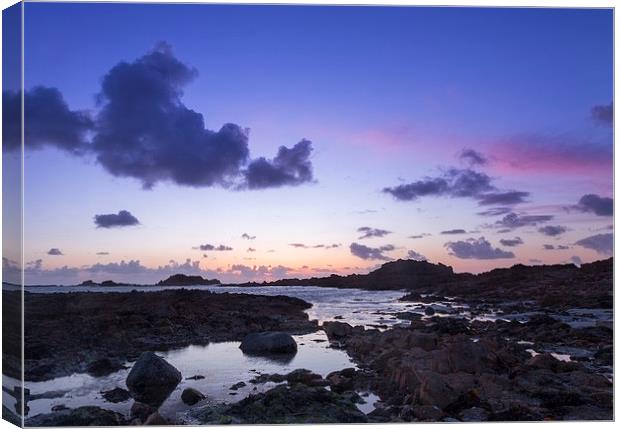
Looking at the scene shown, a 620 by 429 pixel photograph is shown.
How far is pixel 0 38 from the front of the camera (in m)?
6.81

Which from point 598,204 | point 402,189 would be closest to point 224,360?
point 402,189

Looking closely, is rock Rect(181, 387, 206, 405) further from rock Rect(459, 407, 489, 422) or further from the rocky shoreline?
rock Rect(459, 407, 489, 422)

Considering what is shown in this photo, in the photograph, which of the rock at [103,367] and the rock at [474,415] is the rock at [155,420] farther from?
the rock at [474,415]

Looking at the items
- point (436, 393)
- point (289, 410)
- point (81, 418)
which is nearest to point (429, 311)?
point (436, 393)

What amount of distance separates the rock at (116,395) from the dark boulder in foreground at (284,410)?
1009 millimetres

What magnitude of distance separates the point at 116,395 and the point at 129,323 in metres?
3.34

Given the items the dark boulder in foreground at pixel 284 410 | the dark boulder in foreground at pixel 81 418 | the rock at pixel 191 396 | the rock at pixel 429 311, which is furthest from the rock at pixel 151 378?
the rock at pixel 429 311

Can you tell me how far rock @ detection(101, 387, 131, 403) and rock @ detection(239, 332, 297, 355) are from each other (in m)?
2.67

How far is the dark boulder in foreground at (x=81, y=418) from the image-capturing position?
22.3 ft

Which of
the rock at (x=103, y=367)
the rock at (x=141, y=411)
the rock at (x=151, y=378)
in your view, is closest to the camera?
the rock at (x=141, y=411)

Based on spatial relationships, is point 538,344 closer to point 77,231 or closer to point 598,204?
point 598,204

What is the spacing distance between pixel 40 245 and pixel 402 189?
4.81 meters

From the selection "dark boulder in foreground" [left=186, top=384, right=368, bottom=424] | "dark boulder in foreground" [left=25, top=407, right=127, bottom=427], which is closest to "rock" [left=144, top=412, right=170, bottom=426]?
"dark boulder in foreground" [left=25, top=407, right=127, bottom=427]

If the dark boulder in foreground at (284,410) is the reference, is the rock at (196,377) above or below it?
above
